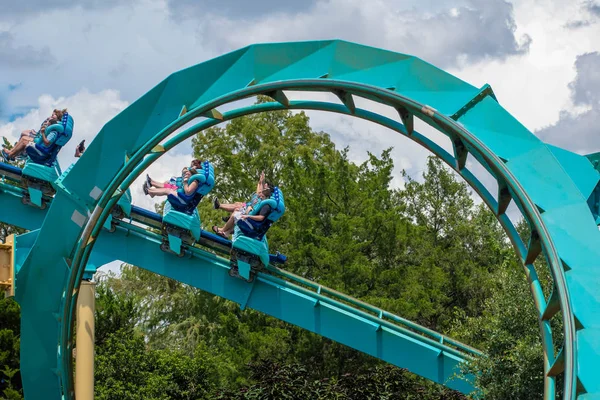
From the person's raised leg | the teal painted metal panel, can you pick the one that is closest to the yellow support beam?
the teal painted metal panel

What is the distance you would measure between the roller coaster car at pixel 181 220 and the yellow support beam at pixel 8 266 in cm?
258

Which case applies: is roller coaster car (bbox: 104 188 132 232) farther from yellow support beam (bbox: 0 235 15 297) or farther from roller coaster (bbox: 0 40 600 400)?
yellow support beam (bbox: 0 235 15 297)

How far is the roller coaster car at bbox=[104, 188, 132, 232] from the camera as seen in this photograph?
1064 cm

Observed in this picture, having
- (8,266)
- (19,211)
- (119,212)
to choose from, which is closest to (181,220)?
(119,212)

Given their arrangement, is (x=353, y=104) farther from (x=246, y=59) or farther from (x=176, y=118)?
(x=176, y=118)

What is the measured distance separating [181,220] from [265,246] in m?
1.04

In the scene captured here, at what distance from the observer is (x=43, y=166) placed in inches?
436

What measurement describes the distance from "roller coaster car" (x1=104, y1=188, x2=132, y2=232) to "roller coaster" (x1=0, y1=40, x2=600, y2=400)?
0.7 inches

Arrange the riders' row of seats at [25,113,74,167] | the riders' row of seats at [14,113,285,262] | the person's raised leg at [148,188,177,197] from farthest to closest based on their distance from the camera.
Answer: the person's raised leg at [148,188,177,197] < the riders' row of seats at [25,113,74,167] < the riders' row of seats at [14,113,285,262]

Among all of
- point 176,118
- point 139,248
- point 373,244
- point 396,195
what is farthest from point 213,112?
point 396,195

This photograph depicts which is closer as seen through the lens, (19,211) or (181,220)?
(181,220)

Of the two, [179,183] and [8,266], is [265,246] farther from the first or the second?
[8,266]

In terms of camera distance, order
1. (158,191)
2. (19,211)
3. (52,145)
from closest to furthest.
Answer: (19,211)
(52,145)
(158,191)

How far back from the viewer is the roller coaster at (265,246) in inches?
222
